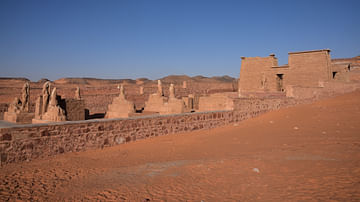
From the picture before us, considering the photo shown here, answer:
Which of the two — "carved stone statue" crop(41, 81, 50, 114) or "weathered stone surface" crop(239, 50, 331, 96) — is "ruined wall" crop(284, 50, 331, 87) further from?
"carved stone statue" crop(41, 81, 50, 114)

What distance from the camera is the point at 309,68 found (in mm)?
21719

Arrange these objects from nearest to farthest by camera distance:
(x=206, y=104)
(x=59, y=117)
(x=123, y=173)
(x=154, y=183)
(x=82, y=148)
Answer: (x=154, y=183), (x=123, y=173), (x=82, y=148), (x=59, y=117), (x=206, y=104)

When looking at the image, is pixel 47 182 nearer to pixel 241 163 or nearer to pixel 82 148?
pixel 82 148

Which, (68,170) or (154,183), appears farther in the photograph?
(68,170)

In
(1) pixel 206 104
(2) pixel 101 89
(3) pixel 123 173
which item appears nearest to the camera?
(3) pixel 123 173

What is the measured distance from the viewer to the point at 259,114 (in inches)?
560

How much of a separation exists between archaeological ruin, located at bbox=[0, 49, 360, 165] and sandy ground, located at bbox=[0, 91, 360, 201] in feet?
1.32

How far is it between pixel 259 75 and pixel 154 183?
72.4 feet

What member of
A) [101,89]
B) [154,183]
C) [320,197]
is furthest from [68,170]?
[101,89]

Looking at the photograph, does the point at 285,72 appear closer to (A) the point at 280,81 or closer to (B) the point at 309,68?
(A) the point at 280,81

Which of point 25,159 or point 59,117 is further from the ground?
point 59,117

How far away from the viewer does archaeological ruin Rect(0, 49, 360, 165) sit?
629 centimetres

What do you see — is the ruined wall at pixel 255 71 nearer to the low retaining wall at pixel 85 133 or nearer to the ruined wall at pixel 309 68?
the ruined wall at pixel 309 68

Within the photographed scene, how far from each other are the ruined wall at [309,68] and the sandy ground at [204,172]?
1397 centimetres
